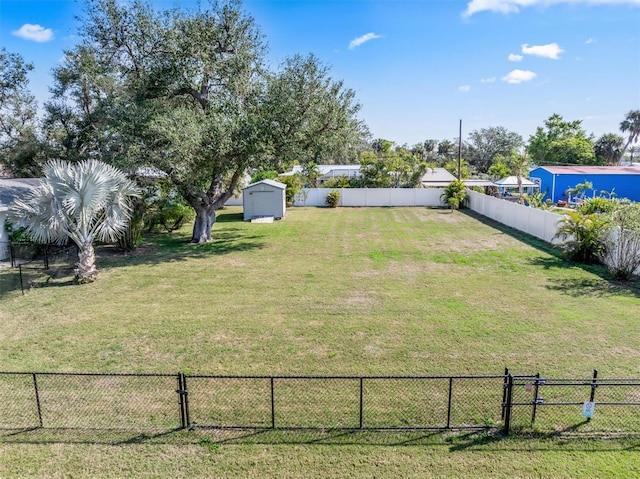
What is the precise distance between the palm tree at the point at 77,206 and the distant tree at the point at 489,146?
6880 cm

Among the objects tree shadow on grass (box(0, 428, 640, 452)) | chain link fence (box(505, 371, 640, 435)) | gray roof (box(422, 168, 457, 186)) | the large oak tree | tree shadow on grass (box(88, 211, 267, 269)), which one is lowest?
tree shadow on grass (box(0, 428, 640, 452))

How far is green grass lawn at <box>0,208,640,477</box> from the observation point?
5559 mm

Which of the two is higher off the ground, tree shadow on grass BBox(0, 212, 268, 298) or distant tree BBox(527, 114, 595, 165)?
distant tree BBox(527, 114, 595, 165)

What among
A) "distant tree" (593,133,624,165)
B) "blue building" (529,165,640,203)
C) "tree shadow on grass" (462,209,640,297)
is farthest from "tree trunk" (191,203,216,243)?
"distant tree" (593,133,624,165)

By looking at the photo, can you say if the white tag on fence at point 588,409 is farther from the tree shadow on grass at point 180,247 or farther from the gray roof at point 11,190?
the gray roof at point 11,190

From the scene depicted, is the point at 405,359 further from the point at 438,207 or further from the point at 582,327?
the point at 438,207

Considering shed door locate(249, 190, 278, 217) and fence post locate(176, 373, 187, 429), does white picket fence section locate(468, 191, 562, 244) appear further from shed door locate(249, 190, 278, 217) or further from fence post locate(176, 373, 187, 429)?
fence post locate(176, 373, 187, 429)

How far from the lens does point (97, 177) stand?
42.9 feet

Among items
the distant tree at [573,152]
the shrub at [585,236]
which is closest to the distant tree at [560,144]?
the distant tree at [573,152]

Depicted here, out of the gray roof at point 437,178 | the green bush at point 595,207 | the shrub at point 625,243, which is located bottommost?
the shrub at point 625,243

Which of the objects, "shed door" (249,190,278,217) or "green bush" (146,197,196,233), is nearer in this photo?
"green bush" (146,197,196,233)

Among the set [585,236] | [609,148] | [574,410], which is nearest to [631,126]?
[609,148]

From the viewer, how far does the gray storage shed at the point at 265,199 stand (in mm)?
26375

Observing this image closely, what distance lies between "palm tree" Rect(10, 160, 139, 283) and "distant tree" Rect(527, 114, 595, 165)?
46.1 m
